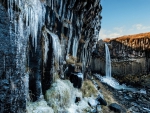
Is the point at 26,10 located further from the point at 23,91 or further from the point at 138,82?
the point at 138,82

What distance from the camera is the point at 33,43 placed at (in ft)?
23.4

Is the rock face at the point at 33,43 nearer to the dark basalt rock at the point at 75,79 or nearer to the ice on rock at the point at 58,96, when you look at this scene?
the ice on rock at the point at 58,96

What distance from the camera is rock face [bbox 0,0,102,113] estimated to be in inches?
196

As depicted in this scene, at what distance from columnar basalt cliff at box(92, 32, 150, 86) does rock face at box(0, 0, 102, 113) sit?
557 inches

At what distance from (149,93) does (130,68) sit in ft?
29.2

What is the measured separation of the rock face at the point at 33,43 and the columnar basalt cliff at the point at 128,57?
557 inches

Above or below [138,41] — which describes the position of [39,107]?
below

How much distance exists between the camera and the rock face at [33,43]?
16.3 ft

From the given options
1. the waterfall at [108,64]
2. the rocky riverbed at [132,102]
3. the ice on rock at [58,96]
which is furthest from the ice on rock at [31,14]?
the waterfall at [108,64]

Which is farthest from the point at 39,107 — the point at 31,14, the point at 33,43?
the point at 31,14

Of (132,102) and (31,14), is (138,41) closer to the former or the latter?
(132,102)

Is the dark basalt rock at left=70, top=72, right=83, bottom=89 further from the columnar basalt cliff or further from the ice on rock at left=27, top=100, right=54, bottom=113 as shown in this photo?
the columnar basalt cliff

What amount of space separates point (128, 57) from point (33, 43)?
76.7 feet

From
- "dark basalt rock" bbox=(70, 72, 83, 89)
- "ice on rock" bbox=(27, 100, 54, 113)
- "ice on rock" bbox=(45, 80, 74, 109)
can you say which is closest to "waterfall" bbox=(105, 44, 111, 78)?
"dark basalt rock" bbox=(70, 72, 83, 89)
